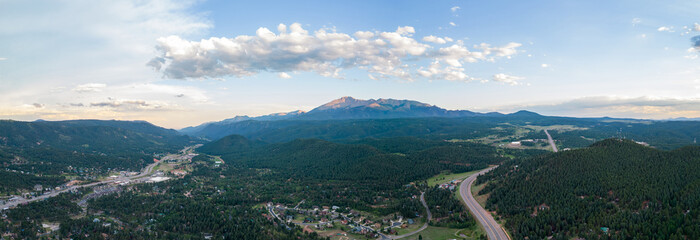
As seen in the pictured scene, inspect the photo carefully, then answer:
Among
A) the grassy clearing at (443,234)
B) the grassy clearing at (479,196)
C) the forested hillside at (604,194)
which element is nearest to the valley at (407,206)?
the forested hillside at (604,194)

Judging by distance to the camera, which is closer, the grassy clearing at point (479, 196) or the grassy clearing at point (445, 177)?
the grassy clearing at point (479, 196)

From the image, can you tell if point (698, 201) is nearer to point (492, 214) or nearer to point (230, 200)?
point (492, 214)

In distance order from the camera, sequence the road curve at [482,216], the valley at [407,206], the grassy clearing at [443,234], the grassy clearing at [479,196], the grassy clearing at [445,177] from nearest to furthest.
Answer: the valley at [407,206] < the road curve at [482,216] < the grassy clearing at [443,234] < the grassy clearing at [479,196] < the grassy clearing at [445,177]

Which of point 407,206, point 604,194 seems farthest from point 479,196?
point 604,194

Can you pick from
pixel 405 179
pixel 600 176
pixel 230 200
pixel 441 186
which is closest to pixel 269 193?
pixel 230 200

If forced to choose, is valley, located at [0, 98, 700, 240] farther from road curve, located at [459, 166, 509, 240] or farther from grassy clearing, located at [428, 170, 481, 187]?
grassy clearing, located at [428, 170, 481, 187]

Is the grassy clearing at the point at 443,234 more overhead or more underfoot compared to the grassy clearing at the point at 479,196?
more underfoot

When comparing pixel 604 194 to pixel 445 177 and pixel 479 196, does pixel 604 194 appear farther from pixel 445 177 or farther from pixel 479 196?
pixel 445 177

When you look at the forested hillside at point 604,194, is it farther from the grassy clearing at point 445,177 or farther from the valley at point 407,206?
the grassy clearing at point 445,177
